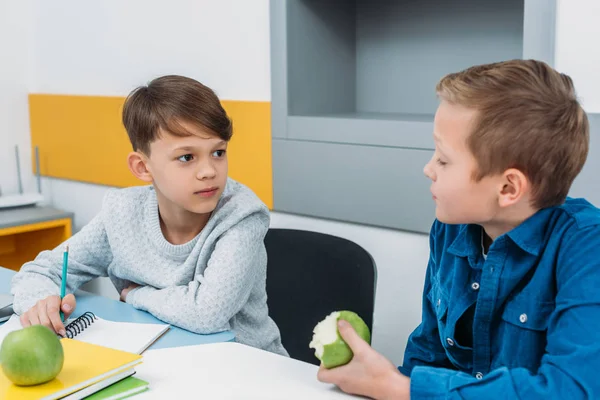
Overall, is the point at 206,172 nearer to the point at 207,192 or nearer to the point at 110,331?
the point at 207,192

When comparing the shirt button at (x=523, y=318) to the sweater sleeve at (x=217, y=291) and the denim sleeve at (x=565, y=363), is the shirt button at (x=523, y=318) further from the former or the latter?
the sweater sleeve at (x=217, y=291)

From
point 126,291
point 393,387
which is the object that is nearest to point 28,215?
point 126,291

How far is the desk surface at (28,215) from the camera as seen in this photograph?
2.80 meters

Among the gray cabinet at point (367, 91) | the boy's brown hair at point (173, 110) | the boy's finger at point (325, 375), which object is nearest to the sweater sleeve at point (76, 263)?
the boy's brown hair at point (173, 110)

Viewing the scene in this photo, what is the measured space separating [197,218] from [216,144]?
184mm

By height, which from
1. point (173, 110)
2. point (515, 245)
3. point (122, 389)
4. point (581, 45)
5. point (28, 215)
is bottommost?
point (28, 215)

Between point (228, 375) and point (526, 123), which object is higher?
point (526, 123)

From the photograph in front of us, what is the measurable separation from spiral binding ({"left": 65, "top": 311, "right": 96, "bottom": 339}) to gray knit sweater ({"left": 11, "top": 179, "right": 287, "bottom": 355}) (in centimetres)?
11

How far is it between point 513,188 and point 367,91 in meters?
1.47

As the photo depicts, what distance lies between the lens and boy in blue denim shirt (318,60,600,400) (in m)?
0.96

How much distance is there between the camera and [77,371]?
1.06 metres

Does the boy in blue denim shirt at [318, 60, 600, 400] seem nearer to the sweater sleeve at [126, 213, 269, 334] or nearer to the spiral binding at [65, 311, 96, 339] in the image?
the sweater sleeve at [126, 213, 269, 334]

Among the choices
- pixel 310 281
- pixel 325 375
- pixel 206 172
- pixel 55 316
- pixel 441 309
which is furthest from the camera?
pixel 310 281

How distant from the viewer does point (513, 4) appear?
83.6 inches
